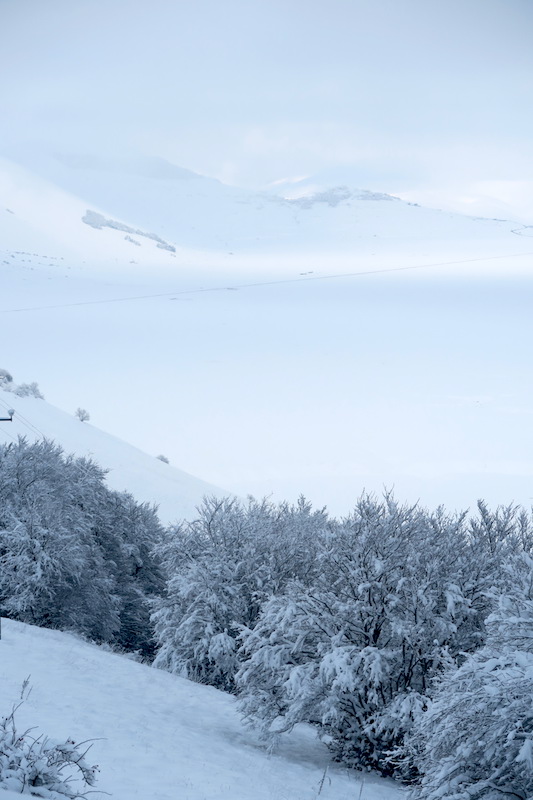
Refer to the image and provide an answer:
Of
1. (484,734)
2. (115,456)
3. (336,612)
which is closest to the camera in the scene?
(484,734)

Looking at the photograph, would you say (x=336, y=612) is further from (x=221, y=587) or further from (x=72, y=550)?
(x=72, y=550)

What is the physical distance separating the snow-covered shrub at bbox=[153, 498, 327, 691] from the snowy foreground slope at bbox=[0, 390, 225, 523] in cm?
2592

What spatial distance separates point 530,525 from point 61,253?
15292cm

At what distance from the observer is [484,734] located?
9.44 m

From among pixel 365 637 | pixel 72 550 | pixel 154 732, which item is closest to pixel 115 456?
pixel 72 550

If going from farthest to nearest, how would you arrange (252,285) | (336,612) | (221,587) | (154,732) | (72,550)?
(252,285), (72,550), (221,587), (336,612), (154,732)

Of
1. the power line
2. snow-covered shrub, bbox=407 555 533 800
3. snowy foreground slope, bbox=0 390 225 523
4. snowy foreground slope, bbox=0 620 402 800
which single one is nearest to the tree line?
snow-covered shrub, bbox=407 555 533 800

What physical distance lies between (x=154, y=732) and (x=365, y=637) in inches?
194

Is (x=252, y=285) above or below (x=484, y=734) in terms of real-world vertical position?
above

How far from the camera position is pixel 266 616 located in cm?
1742

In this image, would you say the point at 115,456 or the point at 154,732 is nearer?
the point at 154,732

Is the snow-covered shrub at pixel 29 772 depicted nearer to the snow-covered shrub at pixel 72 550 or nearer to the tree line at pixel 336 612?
the tree line at pixel 336 612

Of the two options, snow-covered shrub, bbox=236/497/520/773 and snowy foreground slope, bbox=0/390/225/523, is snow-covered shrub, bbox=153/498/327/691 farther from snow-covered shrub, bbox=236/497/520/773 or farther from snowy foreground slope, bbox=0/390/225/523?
snowy foreground slope, bbox=0/390/225/523

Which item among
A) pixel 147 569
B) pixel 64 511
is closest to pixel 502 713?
pixel 64 511
